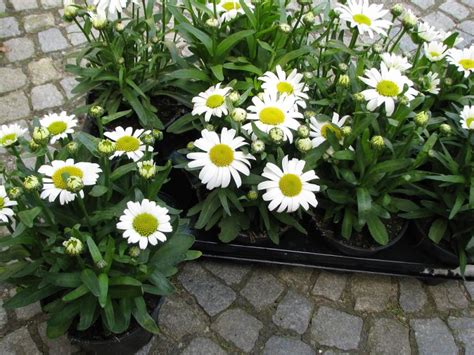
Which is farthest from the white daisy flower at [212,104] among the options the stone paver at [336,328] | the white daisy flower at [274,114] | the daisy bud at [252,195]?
the stone paver at [336,328]

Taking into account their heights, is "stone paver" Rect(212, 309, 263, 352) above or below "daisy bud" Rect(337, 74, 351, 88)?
below

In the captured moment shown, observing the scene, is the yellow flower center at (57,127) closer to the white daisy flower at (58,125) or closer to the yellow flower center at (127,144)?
the white daisy flower at (58,125)

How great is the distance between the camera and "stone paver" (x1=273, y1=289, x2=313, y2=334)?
2393 millimetres

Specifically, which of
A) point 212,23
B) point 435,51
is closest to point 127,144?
point 212,23

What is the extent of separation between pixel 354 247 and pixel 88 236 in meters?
1.19

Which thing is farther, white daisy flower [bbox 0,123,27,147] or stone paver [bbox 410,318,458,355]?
stone paver [bbox 410,318,458,355]

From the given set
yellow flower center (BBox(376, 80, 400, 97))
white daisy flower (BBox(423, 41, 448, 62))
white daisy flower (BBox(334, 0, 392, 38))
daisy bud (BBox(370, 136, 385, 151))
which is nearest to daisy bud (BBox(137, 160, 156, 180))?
daisy bud (BBox(370, 136, 385, 151))

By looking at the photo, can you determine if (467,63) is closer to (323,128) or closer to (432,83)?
(432,83)

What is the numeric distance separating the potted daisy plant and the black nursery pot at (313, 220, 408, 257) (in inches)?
26.9

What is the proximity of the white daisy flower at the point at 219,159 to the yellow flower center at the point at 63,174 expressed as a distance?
40cm

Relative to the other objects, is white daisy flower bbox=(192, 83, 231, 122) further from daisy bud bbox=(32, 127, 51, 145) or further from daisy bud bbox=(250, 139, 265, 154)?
daisy bud bbox=(32, 127, 51, 145)

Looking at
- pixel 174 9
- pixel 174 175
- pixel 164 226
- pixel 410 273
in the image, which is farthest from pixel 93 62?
pixel 410 273

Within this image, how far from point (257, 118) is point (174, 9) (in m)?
0.77

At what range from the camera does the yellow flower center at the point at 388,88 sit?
2.07 meters
